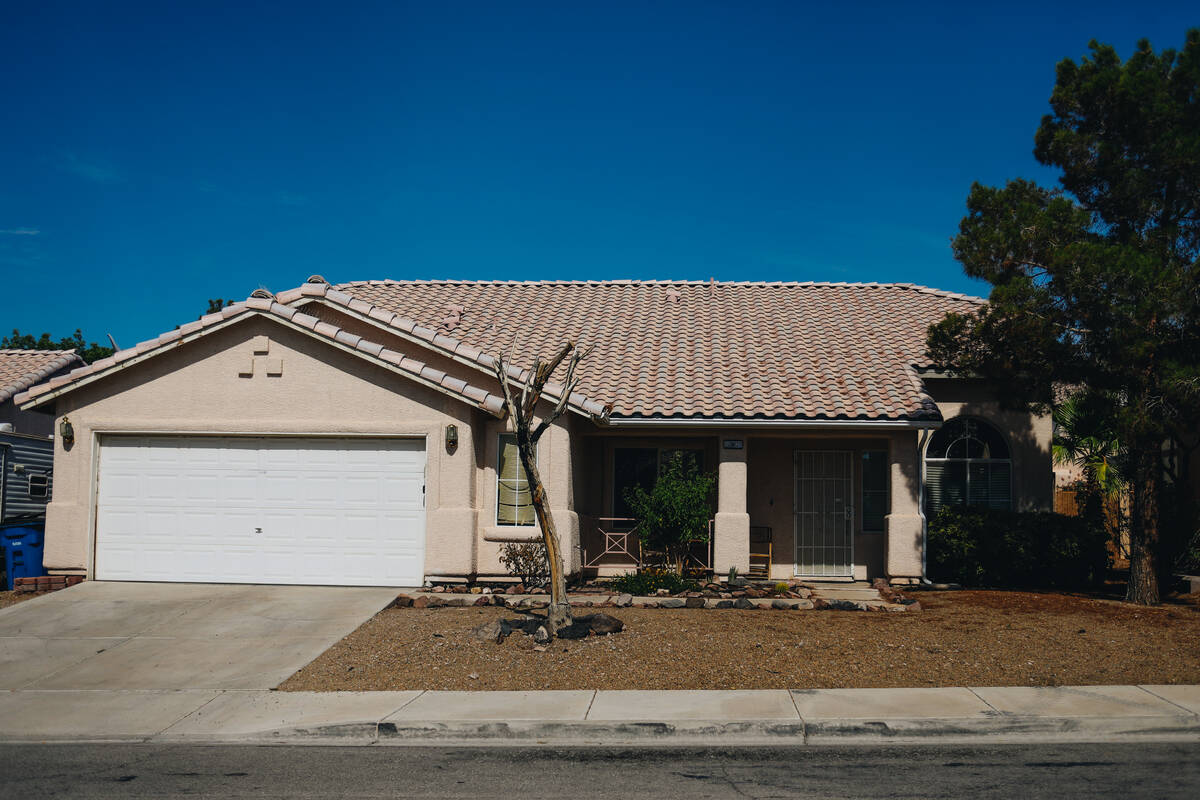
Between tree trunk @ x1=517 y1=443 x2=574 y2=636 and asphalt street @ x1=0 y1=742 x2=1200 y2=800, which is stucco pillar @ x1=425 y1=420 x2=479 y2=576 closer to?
tree trunk @ x1=517 y1=443 x2=574 y2=636

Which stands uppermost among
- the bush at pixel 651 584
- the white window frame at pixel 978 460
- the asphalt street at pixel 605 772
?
the white window frame at pixel 978 460

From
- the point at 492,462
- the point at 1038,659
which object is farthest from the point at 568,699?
the point at 492,462

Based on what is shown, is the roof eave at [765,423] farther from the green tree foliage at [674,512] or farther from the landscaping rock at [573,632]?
the landscaping rock at [573,632]

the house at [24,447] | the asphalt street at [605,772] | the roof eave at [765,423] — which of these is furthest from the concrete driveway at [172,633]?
the house at [24,447]

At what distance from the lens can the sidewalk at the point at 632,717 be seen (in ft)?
26.9

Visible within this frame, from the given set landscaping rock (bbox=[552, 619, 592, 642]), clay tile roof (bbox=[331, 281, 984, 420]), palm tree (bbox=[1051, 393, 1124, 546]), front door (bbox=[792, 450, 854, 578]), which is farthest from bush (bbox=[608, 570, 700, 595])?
palm tree (bbox=[1051, 393, 1124, 546])

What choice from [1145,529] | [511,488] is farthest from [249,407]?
[1145,529]

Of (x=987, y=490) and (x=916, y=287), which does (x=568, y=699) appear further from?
(x=916, y=287)

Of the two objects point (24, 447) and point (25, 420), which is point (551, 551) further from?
point (25, 420)

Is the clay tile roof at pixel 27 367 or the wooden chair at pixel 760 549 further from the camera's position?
the clay tile roof at pixel 27 367

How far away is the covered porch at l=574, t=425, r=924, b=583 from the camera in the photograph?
16969 mm

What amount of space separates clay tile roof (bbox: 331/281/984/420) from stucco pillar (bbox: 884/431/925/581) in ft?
2.17

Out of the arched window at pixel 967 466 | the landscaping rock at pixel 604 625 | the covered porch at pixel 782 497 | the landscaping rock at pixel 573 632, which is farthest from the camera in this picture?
the arched window at pixel 967 466

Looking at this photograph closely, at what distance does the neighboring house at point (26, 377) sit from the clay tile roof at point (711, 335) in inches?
273
